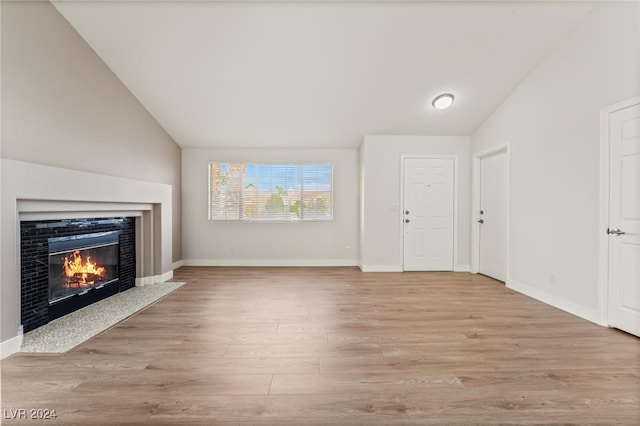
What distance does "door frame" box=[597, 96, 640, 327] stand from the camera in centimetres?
304

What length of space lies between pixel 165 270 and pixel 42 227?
2.08 meters

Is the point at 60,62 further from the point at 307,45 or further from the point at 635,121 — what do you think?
the point at 635,121

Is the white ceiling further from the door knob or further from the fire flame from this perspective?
the fire flame

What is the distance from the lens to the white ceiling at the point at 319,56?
131 inches

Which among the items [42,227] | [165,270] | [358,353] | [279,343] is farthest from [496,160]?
[42,227]

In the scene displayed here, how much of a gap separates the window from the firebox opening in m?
2.16

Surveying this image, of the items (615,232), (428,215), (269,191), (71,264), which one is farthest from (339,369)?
(269,191)

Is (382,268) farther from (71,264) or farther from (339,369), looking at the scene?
(71,264)

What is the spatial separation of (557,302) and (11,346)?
17.8ft

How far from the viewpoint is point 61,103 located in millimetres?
3107

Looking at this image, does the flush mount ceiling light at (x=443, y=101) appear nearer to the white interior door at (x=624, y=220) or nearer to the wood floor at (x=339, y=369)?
the white interior door at (x=624, y=220)

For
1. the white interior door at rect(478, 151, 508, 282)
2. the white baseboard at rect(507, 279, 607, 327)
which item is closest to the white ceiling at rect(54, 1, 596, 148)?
the white interior door at rect(478, 151, 508, 282)

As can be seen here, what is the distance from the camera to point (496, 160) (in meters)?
4.99

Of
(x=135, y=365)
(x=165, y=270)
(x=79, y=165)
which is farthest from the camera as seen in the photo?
(x=165, y=270)
